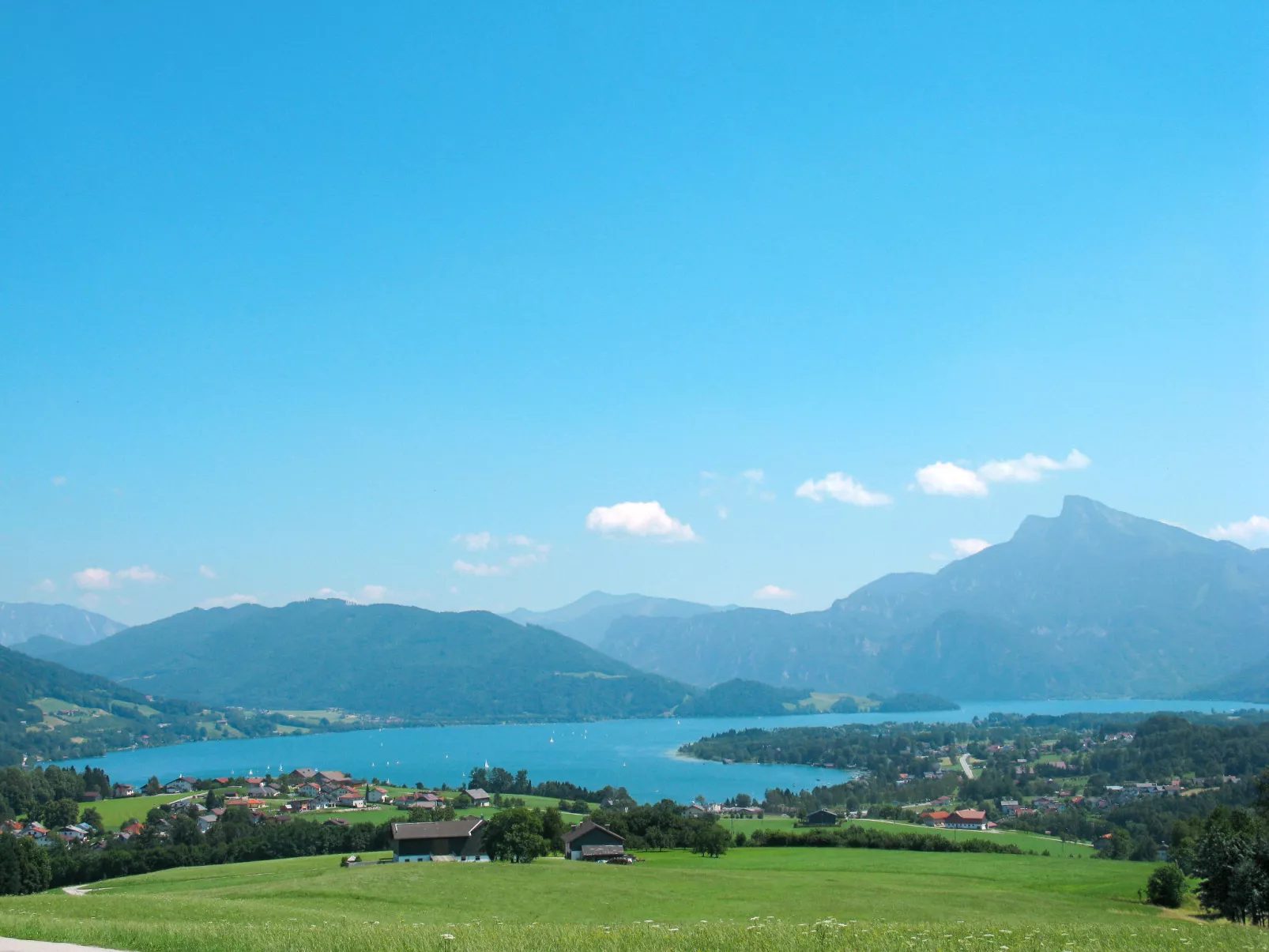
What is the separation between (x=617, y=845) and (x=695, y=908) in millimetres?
25356

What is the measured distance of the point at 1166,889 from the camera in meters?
34.9

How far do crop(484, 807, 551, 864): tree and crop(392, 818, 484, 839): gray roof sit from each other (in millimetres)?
2329

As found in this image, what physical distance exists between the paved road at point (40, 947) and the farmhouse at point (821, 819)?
76971 mm

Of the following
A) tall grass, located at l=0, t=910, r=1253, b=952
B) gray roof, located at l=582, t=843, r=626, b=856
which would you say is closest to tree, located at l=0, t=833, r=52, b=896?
gray roof, located at l=582, t=843, r=626, b=856

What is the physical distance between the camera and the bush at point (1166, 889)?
34.8 m

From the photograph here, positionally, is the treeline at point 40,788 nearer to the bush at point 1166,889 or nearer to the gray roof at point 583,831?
the gray roof at point 583,831

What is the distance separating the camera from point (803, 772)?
167625 mm

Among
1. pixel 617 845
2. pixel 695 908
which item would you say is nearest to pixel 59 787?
pixel 617 845

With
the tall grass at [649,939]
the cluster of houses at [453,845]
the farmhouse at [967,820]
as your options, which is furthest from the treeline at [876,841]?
the tall grass at [649,939]

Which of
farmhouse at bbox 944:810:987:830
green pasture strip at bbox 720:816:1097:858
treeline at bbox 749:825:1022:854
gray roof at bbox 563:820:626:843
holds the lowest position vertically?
farmhouse at bbox 944:810:987:830

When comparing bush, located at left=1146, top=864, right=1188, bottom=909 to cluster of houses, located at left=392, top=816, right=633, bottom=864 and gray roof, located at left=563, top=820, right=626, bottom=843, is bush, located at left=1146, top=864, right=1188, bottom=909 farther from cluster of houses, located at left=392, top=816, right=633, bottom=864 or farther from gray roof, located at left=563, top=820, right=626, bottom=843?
gray roof, located at left=563, top=820, right=626, bottom=843

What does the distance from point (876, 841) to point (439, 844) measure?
103 feet

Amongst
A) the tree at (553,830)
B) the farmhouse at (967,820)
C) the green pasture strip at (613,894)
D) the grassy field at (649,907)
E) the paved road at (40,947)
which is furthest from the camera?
the farmhouse at (967,820)

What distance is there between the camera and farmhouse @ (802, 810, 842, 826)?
80.6 metres
